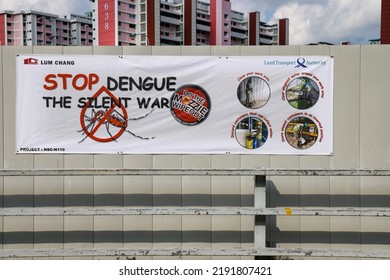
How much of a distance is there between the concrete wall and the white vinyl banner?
11 cm

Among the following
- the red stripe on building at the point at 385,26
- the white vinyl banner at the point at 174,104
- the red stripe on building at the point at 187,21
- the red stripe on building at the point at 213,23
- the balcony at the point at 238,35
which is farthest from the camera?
the balcony at the point at 238,35

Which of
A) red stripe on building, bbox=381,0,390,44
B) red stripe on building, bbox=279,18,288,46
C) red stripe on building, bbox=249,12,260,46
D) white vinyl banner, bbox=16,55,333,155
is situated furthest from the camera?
red stripe on building, bbox=249,12,260,46

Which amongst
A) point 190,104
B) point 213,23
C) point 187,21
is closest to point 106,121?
point 190,104

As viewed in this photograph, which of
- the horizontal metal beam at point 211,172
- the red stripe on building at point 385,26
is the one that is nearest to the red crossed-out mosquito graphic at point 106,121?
the horizontal metal beam at point 211,172

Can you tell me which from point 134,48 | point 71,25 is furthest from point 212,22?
point 134,48

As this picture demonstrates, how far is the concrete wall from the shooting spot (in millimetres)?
5617

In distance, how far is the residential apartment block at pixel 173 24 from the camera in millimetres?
100375

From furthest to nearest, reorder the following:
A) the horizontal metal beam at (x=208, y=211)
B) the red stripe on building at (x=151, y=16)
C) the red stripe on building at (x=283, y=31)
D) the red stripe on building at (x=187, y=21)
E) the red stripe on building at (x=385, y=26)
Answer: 1. the red stripe on building at (x=283, y=31)
2. the red stripe on building at (x=187, y=21)
3. the red stripe on building at (x=151, y=16)
4. the red stripe on building at (x=385, y=26)
5. the horizontal metal beam at (x=208, y=211)

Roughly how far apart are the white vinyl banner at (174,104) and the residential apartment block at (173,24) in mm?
89381

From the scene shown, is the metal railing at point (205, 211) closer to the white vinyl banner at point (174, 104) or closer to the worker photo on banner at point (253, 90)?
the white vinyl banner at point (174, 104)

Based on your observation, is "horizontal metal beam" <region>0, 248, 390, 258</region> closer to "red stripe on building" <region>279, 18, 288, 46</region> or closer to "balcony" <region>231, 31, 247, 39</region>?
"balcony" <region>231, 31, 247, 39</region>

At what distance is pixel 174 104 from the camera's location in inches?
224

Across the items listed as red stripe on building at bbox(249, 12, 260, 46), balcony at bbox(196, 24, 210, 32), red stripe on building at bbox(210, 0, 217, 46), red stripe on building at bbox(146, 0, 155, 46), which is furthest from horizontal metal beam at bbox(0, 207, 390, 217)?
red stripe on building at bbox(249, 12, 260, 46)

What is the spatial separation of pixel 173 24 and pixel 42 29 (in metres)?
37.8
